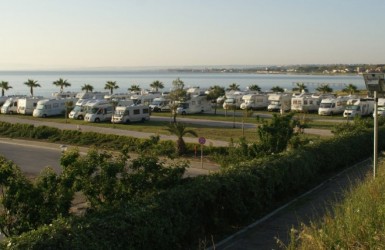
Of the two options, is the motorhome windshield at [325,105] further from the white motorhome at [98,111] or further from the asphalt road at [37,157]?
the asphalt road at [37,157]

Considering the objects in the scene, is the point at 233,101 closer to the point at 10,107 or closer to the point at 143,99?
the point at 143,99

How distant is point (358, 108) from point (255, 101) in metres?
13.4

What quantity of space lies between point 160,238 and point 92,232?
1.66 metres

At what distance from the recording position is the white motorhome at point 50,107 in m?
49.5

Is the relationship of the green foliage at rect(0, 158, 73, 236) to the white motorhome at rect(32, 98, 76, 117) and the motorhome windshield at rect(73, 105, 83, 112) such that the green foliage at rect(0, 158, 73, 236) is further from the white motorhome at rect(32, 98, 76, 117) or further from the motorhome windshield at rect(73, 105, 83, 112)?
the white motorhome at rect(32, 98, 76, 117)

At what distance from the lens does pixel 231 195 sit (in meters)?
11.8

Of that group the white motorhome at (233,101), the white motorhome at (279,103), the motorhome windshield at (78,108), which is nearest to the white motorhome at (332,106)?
the white motorhome at (279,103)

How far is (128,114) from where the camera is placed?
43.8 metres

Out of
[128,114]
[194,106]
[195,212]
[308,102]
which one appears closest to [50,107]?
[128,114]

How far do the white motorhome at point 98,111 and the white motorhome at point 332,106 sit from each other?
70.2ft

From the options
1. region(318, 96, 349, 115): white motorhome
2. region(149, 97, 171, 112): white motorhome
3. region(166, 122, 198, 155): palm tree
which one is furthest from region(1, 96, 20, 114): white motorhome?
region(318, 96, 349, 115): white motorhome

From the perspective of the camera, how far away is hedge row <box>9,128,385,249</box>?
25.8ft

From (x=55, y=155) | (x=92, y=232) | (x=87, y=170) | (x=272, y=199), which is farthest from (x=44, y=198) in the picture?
(x=55, y=155)

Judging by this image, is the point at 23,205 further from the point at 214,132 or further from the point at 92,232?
the point at 214,132
